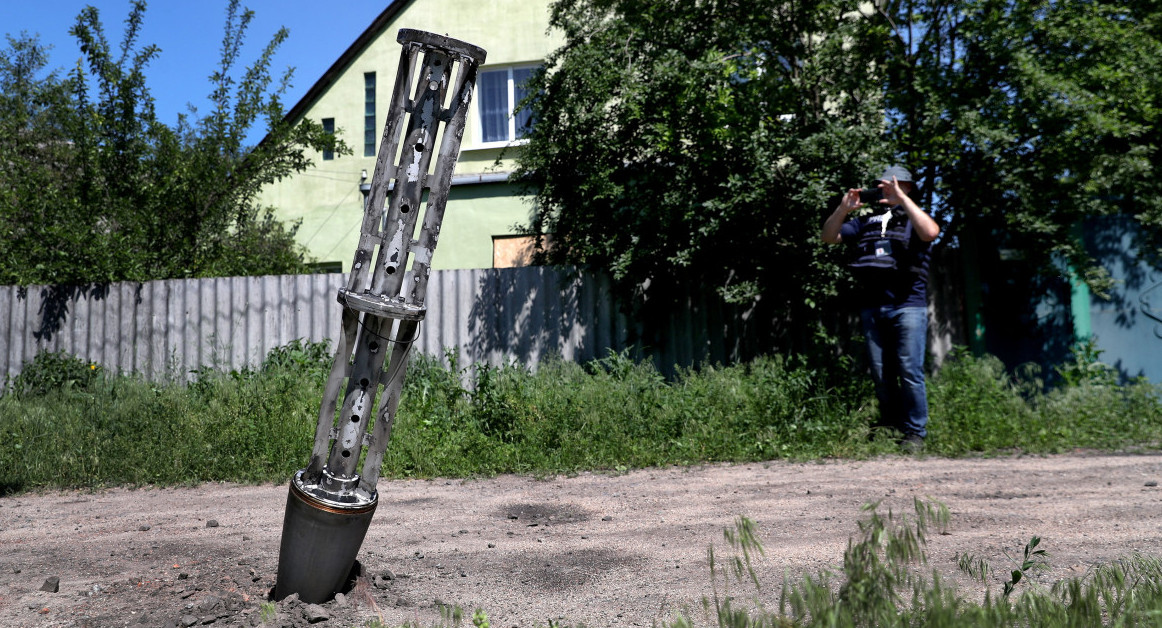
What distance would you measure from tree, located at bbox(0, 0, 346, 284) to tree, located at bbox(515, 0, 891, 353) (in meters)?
3.72

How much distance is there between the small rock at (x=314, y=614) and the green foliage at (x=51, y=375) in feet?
23.1

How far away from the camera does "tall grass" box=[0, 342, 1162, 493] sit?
5.91 m

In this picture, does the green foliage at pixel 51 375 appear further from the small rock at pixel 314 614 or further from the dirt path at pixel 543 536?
the small rock at pixel 314 614

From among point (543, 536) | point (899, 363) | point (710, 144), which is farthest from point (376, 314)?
point (710, 144)

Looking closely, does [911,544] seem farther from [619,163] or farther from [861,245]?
[619,163]

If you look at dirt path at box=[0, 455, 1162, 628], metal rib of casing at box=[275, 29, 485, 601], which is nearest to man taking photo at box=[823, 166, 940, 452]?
dirt path at box=[0, 455, 1162, 628]

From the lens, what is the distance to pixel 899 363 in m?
6.40

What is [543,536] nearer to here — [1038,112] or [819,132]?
[819,132]

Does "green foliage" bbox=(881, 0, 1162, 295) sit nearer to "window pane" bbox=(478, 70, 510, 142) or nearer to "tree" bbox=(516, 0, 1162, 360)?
"tree" bbox=(516, 0, 1162, 360)

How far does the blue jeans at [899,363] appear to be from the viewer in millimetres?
6336

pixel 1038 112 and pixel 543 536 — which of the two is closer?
pixel 543 536

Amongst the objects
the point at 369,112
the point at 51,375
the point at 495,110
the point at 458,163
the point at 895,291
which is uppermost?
the point at 369,112

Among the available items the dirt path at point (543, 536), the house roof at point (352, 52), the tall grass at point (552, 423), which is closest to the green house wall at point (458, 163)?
the house roof at point (352, 52)

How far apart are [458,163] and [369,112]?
2052mm
